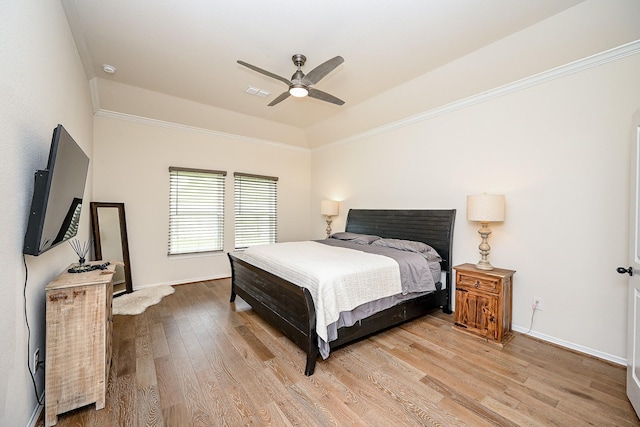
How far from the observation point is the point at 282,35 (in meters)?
2.74

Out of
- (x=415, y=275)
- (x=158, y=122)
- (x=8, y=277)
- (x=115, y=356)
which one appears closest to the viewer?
(x=8, y=277)

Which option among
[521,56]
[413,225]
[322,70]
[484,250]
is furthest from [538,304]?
[322,70]

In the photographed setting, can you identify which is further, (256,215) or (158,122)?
(256,215)

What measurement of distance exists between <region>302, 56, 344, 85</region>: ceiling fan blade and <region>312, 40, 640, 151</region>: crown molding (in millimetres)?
2031

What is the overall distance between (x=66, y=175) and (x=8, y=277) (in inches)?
27.5

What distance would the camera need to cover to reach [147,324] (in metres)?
3.17

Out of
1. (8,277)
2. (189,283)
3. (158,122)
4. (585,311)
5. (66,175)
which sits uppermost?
(158,122)

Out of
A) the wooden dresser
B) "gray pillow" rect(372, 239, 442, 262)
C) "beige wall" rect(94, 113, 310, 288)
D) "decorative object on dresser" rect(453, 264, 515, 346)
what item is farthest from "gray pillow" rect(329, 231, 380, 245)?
the wooden dresser

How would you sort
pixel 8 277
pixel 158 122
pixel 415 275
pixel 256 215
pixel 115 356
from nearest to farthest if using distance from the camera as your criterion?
pixel 8 277 → pixel 115 356 → pixel 415 275 → pixel 158 122 → pixel 256 215

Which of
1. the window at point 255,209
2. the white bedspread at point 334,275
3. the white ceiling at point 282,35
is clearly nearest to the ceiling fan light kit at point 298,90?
the white ceiling at point 282,35

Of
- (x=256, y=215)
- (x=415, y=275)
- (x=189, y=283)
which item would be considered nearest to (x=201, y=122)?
(x=256, y=215)

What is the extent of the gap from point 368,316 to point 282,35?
2956 millimetres

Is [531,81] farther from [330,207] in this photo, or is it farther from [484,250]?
[330,207]

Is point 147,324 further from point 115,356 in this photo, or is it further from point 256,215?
point 256,215
